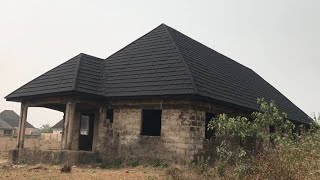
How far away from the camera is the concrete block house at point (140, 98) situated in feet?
48.2

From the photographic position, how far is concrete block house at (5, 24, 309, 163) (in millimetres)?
14688

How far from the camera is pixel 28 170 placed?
523 inches

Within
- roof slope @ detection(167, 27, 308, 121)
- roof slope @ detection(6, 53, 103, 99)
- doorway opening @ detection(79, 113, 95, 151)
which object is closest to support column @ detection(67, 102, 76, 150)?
roof slope @ detection(6, 53, 103, 99)

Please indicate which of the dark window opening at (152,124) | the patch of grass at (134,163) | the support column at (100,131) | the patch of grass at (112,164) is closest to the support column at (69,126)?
the support column at (100,131)

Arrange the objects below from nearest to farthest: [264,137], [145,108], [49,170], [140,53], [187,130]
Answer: [264,137]
[49,170]
[187,130]
[145,108]
[140,53]

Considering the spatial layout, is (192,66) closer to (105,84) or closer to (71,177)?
(105,84)

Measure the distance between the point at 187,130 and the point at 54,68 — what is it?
811 centimetres

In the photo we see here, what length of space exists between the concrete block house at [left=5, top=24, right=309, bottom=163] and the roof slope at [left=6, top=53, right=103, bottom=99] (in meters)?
0.04

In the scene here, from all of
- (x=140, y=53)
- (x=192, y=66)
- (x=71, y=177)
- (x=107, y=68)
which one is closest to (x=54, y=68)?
(x=107, y=68)

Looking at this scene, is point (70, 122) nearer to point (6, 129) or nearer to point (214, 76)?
point (214, 76)

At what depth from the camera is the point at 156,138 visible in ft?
49.4

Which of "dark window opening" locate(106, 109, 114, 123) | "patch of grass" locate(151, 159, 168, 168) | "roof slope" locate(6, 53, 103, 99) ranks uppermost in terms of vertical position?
"roof slope" locate(6, 53, 103, 99)

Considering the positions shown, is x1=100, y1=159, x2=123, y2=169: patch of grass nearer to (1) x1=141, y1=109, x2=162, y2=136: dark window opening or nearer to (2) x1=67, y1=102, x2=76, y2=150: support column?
(2) x1=67, y1=102, x2=76, y2=150: support column

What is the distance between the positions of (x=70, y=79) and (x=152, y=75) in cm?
353
